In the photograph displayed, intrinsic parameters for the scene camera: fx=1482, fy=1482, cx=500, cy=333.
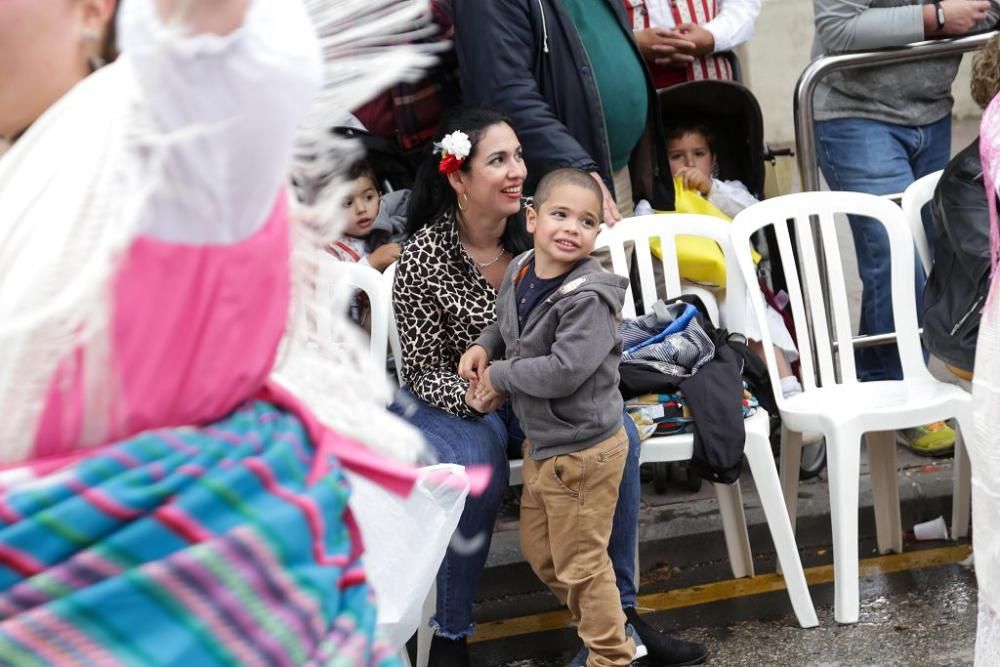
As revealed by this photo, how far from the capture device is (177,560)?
1322mm

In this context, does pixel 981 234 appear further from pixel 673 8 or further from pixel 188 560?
pixel 188 560

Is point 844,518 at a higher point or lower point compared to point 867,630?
higher

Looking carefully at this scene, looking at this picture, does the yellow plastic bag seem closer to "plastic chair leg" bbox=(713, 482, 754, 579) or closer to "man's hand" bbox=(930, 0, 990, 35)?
"plastic chair leg" bbox=(713, 482, 754, 579)

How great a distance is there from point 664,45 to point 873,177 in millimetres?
901

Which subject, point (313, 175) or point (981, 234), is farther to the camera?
→ point (981, 234)

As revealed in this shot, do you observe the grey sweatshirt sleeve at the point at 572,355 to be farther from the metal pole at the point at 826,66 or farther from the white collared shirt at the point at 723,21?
the white collared shirt at the point at 723,21

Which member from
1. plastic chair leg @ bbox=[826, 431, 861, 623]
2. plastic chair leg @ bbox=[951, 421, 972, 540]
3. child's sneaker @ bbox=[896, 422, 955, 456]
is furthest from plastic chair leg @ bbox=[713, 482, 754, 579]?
child's sneaker @ bbox=[896, 422, 955, 456]

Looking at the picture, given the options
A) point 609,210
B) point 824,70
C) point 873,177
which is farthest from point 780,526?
point 824,70

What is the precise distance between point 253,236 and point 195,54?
0.20 meters

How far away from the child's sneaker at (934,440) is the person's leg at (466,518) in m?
1.96

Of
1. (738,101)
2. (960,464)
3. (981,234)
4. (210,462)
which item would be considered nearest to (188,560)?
(210,462)

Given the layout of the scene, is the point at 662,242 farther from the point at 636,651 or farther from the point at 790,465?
the point at 636,651

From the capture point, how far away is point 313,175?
1.63 meters

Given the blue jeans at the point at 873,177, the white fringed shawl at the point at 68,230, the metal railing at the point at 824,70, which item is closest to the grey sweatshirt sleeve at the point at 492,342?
the metal railing at the point at 824,70
